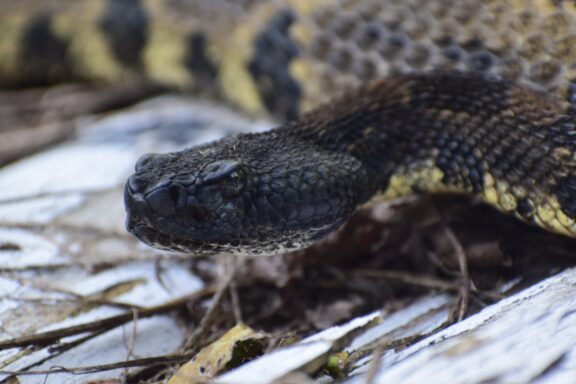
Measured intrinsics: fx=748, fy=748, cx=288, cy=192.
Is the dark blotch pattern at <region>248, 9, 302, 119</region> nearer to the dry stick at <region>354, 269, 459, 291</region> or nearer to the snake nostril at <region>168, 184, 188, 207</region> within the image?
the dry stick at <region>354, 269, 459, 291</region>

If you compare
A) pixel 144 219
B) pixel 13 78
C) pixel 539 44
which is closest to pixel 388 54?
pixel 539 44

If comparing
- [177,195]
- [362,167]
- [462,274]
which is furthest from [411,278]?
[177,195]

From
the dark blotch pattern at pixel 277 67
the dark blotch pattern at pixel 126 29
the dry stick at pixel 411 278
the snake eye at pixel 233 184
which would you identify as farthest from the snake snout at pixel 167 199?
the dark blotch pattern at pixel 126 29

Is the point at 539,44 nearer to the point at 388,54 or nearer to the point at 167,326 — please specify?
the point at 388,54

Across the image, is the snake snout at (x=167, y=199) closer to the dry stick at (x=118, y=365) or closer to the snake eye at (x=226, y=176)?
the snake eye at (x=226, y=176)

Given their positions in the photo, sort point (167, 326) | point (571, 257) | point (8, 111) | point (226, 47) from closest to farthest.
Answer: point (571, 257), point (167, 326), point (226, 47), point (8, 111)

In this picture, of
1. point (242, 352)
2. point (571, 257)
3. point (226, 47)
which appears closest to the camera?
point (242, 352)
